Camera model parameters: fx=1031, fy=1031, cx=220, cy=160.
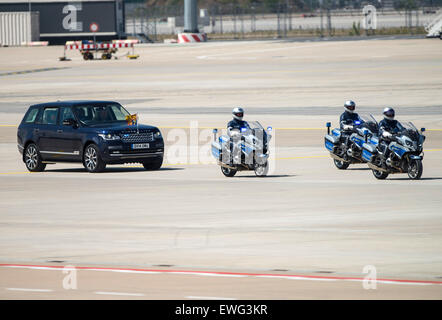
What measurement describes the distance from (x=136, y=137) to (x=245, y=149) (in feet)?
11.0

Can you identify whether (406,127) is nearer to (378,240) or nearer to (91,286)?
(378,240)

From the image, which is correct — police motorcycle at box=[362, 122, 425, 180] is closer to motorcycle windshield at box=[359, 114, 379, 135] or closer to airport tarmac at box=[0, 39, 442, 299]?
airport tarmac at box=[0, 39, 442, 299]

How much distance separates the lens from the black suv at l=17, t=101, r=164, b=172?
1018 inches

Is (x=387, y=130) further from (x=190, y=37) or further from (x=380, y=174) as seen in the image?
(x=190, y=37)

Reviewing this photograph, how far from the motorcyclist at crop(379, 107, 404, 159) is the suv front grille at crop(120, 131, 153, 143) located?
20.1 feet

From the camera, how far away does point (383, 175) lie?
23359 millimetres

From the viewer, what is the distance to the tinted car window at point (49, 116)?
90.4 ft

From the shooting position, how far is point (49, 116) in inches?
1092

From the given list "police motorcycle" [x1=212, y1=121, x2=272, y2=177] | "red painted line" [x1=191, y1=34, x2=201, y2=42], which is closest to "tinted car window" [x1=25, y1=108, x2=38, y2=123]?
"police motorcycle" [x1=212, y1=121, x2=272, y2=177]

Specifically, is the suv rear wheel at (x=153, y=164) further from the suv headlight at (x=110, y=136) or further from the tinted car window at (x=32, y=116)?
the tinted car window at (x=32, y=116)

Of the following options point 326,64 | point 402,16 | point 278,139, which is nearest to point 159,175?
point 278,139

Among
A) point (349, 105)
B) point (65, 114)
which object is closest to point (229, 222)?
point (349, 105)

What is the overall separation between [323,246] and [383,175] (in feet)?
28.9

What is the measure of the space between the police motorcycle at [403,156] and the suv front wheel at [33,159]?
9.23 metres
